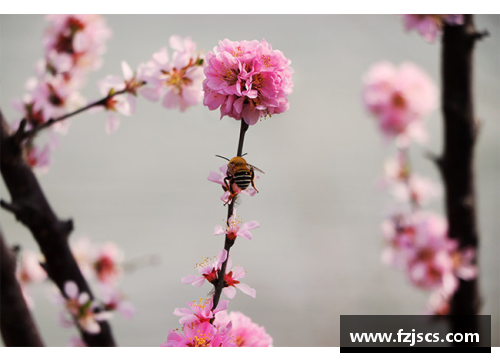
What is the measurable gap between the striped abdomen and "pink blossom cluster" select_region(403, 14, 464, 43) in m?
0.55

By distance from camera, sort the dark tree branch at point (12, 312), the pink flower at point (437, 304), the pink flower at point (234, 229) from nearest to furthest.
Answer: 1. the pink flower at point (234, 229)
2. the dark tree branch at point (12, 312)
3. the pink flower at point (437, 304)

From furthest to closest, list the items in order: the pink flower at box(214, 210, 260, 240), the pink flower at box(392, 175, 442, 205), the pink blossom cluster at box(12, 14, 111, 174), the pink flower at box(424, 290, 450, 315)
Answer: the pink flower at box(392, 175, 442, 205)
the pink flower at box(424, 290, 450, 315)
the pink blossom cluster at box(12, 14, 111, 174)
the pink flower at box(214, 210, 260, 240)

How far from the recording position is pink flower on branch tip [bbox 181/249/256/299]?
1.29 ft

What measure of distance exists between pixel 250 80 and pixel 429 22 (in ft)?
1.93

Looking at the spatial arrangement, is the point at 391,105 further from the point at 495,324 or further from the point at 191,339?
the point at 191,339

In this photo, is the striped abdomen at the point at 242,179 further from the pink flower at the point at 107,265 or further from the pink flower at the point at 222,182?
the pink flower at the point at 107,265

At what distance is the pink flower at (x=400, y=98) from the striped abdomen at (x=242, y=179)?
2.82ft

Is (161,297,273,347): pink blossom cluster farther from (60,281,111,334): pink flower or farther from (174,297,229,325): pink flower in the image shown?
(60,281,111,334): pink flower

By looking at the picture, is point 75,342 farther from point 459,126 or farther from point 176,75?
point 459,126

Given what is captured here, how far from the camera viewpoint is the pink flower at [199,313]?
1.25ft

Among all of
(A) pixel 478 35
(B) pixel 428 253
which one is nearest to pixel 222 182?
(A) pixel 478 35

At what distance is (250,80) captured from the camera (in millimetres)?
393

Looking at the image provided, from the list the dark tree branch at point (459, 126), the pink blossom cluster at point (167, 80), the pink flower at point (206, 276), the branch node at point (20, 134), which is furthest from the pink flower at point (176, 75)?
the dark tree branch at point (459, 126)

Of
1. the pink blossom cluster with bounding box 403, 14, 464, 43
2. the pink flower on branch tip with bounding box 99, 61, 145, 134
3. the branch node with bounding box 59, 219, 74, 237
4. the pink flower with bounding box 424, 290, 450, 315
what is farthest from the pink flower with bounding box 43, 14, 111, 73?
the pink flower with bounding box 424, 290, 450, 315
